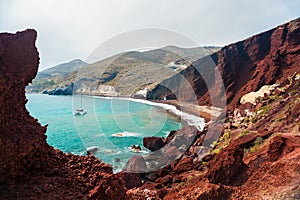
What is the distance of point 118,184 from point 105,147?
71.0 feet

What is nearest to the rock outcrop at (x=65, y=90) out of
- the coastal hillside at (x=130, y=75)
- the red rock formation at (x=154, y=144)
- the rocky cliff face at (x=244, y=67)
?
the coastal hillside at (x=130, y=75)

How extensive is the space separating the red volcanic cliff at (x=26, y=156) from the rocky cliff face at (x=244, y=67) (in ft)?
125

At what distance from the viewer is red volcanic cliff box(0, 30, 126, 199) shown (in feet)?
12.4

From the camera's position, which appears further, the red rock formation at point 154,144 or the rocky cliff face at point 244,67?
the rocky cliff face at point 244,67

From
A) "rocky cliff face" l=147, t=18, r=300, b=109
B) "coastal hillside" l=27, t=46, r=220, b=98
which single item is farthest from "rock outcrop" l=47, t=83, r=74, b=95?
"rocky cliff face" l=147, t=18, r=300, b=109

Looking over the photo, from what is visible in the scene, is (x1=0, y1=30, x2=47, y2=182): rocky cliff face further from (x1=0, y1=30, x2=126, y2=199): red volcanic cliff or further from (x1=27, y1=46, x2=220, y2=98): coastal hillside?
(x1=27, y1=46, x2=220, y2=98): coastal hillside

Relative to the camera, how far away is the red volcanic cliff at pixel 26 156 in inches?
149

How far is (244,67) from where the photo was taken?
51781 mm

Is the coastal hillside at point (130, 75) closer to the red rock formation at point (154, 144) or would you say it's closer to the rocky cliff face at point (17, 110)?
the red rock formation at point (154, 144)

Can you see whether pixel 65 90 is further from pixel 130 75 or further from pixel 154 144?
pixel 154 144

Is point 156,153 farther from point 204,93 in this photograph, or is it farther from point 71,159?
point 204,93

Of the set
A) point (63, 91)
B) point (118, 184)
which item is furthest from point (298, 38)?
point (63, 91)

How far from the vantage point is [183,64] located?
11425 cm

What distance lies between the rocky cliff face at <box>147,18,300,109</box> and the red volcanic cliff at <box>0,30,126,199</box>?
1498 inches
